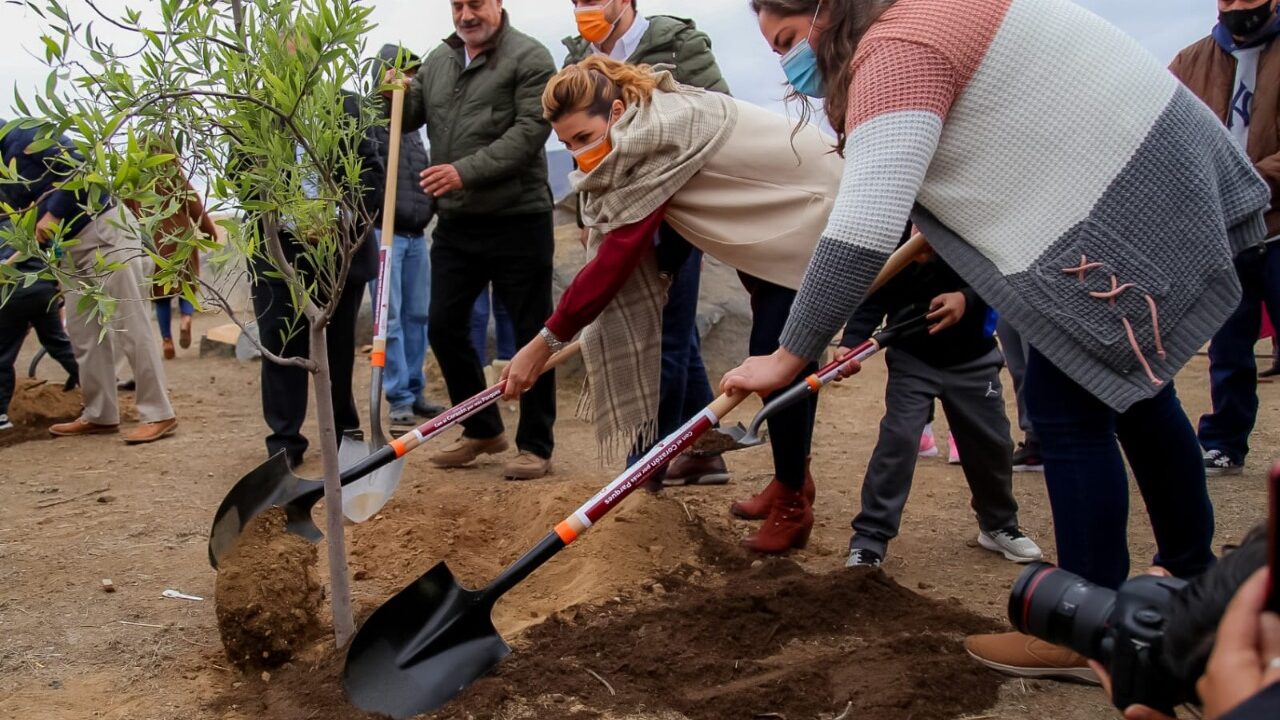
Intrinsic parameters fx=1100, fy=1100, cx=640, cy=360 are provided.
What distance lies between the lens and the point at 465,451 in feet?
16.9

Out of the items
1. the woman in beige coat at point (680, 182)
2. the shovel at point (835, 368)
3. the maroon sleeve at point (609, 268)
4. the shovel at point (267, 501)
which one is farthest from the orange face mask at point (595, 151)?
the shovel at point (267, 501)

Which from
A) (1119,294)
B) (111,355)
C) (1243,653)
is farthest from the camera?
(111,355)

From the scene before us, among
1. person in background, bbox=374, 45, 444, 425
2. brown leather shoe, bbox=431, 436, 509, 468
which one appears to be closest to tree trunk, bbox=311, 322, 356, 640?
brown leather shoe, bbox=431, 436, 509, 468

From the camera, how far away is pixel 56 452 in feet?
18.8

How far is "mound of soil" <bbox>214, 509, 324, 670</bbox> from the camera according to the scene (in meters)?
2.90

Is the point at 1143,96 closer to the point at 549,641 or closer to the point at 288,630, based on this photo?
the point at 549,641

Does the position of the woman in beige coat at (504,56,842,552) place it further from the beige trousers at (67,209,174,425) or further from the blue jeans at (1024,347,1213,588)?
the beige trousers at (67,209,174,425)

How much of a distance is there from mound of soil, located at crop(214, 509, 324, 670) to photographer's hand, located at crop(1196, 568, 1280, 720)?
2.38 meters

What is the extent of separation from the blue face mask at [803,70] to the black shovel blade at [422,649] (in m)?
1.44

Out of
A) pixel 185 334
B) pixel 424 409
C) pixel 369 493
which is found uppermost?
pixel 369 493

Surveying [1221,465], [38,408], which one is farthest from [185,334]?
[1221,465]

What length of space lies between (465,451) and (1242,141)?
3518mm

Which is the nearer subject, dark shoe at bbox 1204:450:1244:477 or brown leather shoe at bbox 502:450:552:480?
dark shoe at bbox 1204:450:1244:477

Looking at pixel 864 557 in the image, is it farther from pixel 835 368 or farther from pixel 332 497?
pixel 332 497
